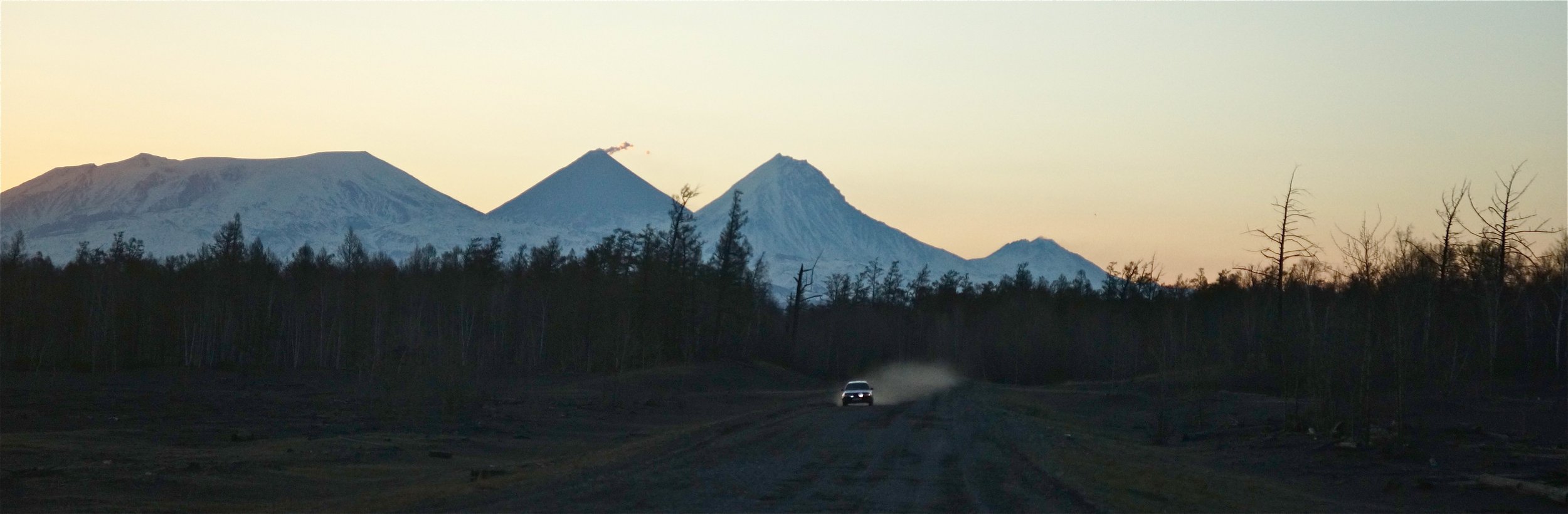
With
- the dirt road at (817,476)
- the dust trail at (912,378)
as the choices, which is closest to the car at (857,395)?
the dirt road at (817,476)

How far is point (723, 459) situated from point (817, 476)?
10.9 feet

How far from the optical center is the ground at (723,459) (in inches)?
674

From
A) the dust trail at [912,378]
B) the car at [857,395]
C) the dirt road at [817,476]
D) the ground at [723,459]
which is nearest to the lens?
the dirt road at [817,476]

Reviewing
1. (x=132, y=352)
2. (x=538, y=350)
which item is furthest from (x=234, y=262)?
(x=538, y=350)

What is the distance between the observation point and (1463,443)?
2445cm

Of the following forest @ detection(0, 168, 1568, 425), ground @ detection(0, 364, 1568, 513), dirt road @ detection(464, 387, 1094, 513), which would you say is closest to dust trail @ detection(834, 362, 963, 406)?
forest @ detection(0, 168, 1568, 425)

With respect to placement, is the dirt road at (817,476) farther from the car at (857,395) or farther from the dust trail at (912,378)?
the dust trail at (912,378)

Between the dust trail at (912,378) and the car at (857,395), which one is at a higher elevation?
the car at (857,395)

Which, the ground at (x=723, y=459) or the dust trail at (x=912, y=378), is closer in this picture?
the ground at (x=723, y=459)

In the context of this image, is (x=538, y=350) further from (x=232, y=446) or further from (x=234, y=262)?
(x=232, y=446)

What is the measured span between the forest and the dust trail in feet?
4.29

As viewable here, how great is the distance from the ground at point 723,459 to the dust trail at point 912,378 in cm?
2682

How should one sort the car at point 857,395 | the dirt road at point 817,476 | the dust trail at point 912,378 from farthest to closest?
1. the dust trail at point 912,378
2. the car at point 857,395
3. the dirt road at point 817,476

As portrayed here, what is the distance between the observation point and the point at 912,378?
305 ft
